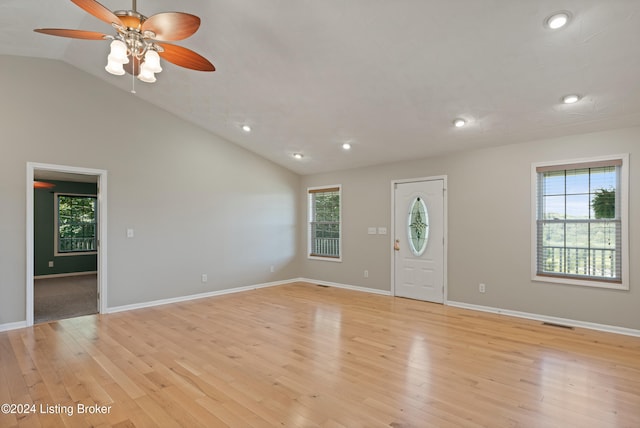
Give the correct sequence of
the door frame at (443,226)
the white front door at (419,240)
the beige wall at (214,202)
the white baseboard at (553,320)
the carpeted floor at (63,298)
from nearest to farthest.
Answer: the white baseboard at (553,320) < the beige wall at (214,202) < the carpeted floor at (63,298) < the door frame at (443,226) < the white front door at (419,240)

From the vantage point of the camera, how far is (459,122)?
4.46 m

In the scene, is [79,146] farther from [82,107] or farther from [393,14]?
[393,14]

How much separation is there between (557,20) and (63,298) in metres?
7.66

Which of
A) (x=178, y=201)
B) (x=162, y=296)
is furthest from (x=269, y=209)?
(x=162, y=296)

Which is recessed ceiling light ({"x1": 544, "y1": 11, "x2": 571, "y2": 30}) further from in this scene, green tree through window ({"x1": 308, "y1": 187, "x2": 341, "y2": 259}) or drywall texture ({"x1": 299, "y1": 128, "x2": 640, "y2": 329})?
green tree through window ({"x1": 308, "y1": 187, "x2": 341, "y2": 259})

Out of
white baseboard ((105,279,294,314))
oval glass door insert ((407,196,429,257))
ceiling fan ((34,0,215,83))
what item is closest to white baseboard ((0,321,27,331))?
white baseboard ((105,279,294,314))

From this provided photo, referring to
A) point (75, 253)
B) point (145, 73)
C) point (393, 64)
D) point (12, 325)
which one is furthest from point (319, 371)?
point (75, 253)

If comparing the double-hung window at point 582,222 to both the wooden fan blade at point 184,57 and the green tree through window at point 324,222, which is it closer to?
the green tree through window at point 324,222

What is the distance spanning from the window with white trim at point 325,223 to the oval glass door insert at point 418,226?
1.59 metres

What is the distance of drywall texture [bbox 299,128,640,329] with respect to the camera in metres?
4.11

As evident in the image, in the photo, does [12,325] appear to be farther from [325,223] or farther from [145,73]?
[325,223]

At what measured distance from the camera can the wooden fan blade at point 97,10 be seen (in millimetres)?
2039

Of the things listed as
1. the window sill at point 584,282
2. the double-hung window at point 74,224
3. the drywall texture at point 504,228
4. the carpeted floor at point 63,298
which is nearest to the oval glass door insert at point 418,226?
the drywall texture at point 504,228

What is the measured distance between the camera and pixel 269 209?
7164 millimetres
